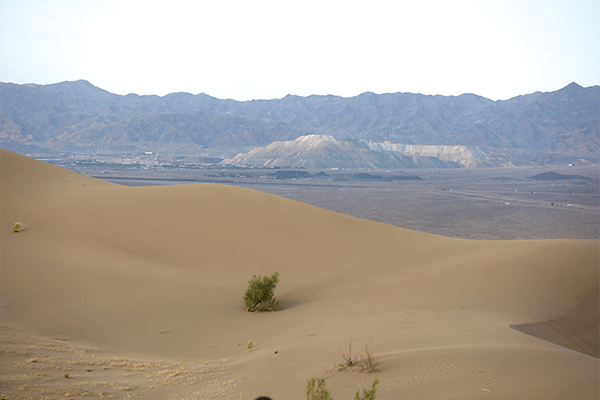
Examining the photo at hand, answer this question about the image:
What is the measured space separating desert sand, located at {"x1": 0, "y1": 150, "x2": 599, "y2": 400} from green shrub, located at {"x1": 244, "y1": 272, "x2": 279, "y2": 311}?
30 cm

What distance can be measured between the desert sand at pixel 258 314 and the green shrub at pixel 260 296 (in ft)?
0.99

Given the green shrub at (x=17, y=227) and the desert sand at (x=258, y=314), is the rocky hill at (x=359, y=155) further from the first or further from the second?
the green shrub at (x=17, y=227)

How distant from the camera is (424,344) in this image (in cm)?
743

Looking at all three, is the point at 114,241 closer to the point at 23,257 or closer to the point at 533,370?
the point at 23,257

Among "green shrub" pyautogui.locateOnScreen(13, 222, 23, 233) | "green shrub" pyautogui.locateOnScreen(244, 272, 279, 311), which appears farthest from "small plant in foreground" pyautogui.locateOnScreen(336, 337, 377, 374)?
"green shrub" pyautogui.locateOnScreen(13, 222, 23, 233)

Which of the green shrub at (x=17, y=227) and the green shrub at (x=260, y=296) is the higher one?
the green shrub at (x=17, y=227)

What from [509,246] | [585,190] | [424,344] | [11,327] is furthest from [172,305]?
[585,190]

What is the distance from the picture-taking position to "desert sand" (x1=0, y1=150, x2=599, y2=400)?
6137 millimetres

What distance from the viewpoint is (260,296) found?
37.5 ft

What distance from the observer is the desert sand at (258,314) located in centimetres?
614

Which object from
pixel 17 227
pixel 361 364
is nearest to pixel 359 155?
pixel 17 227

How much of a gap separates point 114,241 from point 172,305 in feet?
15.8

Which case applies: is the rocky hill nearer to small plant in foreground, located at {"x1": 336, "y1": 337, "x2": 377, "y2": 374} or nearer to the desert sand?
the desert sand

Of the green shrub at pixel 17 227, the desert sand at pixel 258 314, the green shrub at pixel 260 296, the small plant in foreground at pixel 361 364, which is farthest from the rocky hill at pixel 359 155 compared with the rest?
the small plant in foreground at pixel 361 364
